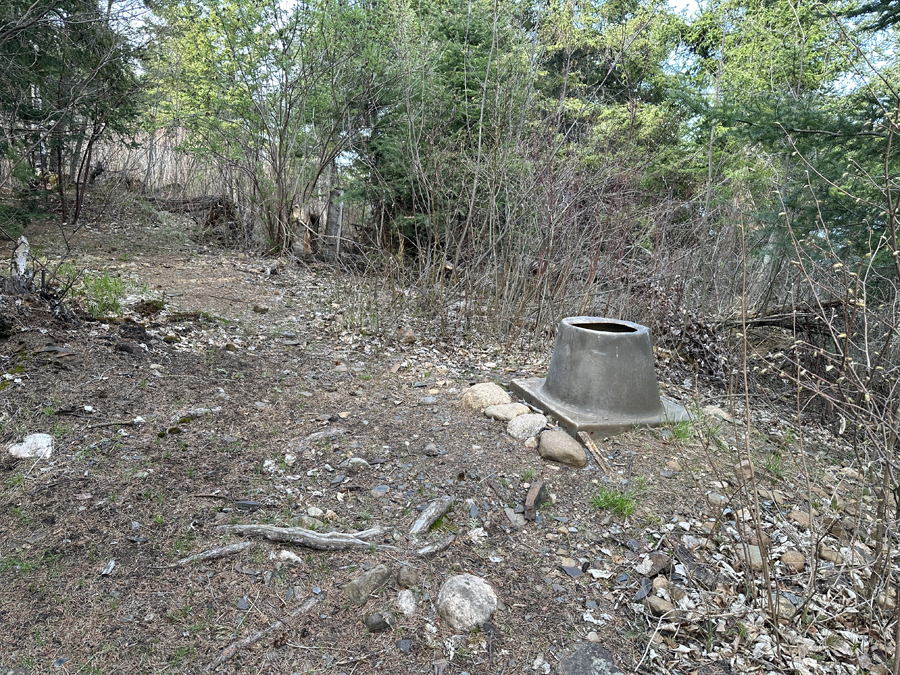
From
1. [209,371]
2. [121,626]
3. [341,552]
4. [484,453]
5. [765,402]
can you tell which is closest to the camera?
[121,626]

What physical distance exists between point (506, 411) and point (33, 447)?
2.60 metres

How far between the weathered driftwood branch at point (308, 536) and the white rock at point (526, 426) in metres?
1.24

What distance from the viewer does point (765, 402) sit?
4.98 meters

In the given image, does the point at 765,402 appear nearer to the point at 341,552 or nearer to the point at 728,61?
the point at 341,552

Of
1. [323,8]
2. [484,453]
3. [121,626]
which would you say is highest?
[323,8]

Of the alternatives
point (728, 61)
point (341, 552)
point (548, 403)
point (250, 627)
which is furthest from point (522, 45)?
point (728, 61)

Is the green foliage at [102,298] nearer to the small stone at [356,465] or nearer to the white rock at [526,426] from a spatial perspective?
the small stone at [356,465]

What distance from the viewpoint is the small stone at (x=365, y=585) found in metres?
2.10

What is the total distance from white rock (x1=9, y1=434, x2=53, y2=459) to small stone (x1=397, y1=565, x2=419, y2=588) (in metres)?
1.91

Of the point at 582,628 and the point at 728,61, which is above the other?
the point at 728,61

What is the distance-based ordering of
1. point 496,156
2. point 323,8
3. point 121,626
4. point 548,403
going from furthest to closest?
point 323,8
point 496,156
point 548,403
point 121,626

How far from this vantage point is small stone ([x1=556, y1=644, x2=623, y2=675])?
187cm

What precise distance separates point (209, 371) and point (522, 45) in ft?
15.0

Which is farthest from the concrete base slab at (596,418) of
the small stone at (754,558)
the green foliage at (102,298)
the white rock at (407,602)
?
the green foliage at (102,298)
